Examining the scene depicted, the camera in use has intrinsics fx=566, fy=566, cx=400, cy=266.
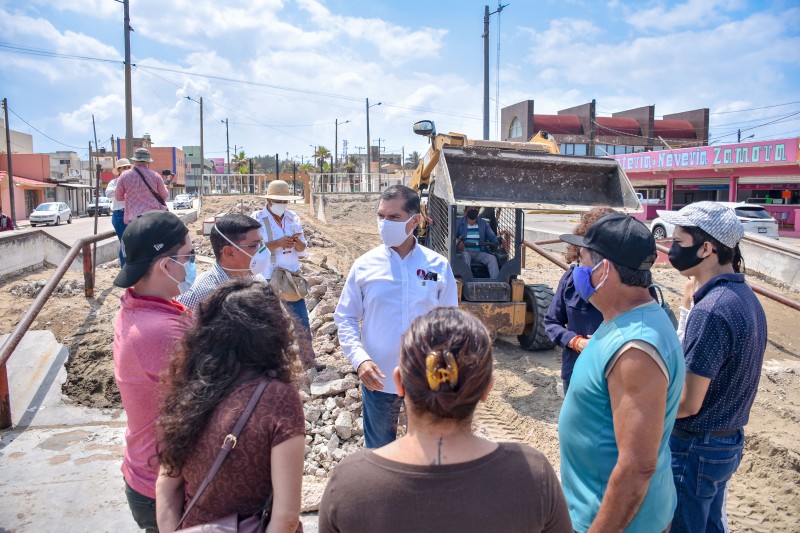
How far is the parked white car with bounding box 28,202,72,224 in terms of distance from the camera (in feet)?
108

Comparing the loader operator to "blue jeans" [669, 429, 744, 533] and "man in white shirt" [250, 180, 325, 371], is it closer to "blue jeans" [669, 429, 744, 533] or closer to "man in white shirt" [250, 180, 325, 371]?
"man in white shirt" [250, 180, 325, 371]

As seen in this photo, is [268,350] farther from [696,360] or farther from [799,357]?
[799,357]

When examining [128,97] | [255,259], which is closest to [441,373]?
[255,259]

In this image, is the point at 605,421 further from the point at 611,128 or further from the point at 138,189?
the point at 611,128

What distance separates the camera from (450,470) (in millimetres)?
1331

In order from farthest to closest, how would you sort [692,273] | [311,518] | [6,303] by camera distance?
[6,303]
[311,518]
[692,273]

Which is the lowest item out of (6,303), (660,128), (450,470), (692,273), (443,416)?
(6,303)

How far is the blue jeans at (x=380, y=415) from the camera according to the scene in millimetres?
3189

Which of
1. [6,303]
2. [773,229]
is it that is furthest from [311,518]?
[773,229]

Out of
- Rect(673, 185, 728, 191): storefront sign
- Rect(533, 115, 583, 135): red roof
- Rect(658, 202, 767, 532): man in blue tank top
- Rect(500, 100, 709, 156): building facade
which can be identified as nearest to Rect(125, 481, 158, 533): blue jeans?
Rect(658, 202, 767, 532): man in blue tank top

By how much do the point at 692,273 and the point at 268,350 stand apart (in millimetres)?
1932

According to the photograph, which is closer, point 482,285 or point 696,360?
point 696,360

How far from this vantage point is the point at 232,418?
1.62 metres

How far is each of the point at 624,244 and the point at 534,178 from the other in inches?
209
